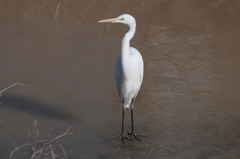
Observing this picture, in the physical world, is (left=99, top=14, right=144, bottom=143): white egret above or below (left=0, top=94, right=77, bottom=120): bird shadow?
above

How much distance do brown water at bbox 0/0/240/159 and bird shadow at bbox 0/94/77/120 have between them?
16mm

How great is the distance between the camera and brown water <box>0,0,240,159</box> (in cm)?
413

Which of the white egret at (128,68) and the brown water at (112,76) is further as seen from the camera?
the brown water at (112,76)

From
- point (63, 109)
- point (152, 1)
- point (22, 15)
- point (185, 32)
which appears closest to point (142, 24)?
point (185, 32)

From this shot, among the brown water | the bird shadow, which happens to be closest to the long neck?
the brown water

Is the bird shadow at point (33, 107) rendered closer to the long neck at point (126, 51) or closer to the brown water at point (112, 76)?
the brown water at point (112, 76)

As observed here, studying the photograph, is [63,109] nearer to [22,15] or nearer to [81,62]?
[81,62]

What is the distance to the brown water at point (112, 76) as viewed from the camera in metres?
4.13

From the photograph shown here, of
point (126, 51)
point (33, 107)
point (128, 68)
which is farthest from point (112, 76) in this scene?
point (126, 51)

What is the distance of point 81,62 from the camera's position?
627cm

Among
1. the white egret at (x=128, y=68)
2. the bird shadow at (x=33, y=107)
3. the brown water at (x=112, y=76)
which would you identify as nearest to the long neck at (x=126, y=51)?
the white egret at (x=128, y=68)

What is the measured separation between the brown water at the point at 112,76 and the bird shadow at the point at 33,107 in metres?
0.02

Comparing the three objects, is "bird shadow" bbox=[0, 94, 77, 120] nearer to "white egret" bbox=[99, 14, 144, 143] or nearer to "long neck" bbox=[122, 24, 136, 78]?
"white egret" bbox=[99, 14, 144, 143]

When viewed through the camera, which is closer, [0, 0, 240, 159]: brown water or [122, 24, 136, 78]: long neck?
[122, 24, 136, 78]: long neck
